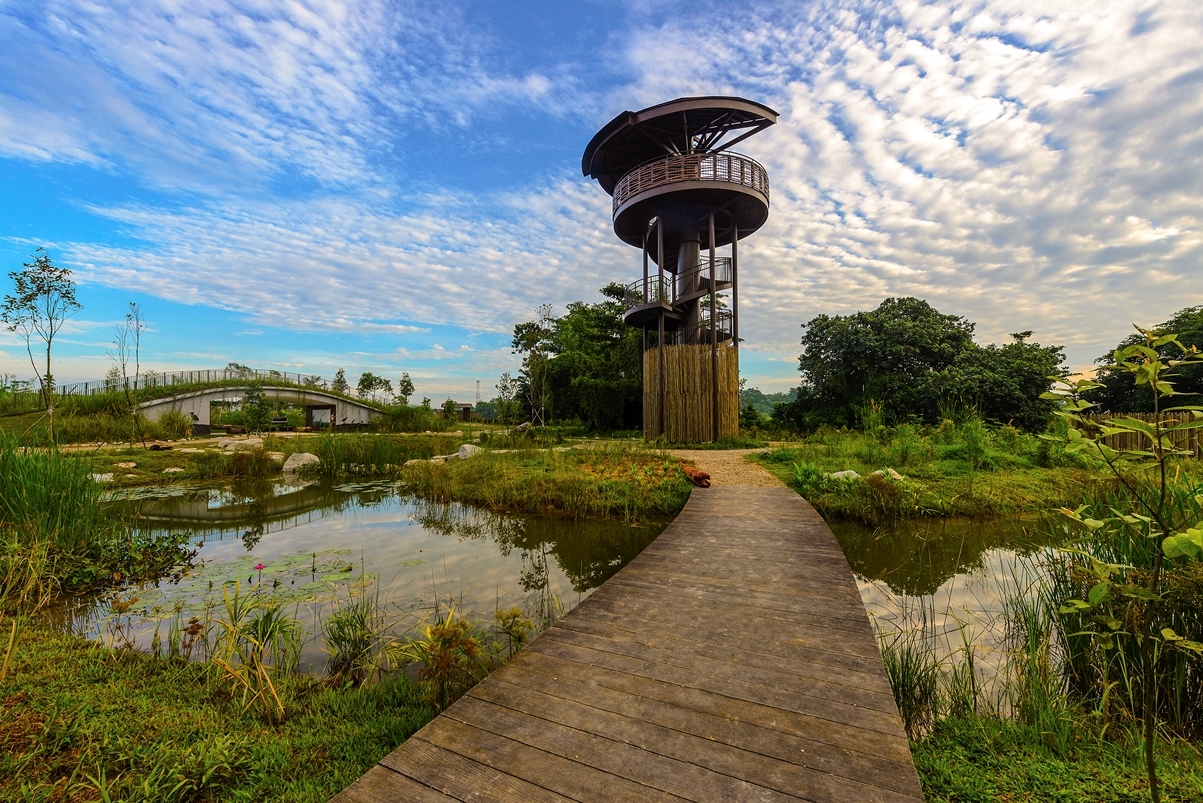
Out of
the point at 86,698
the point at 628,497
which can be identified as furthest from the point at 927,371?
the point at 86,698

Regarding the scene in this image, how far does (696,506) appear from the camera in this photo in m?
6.37

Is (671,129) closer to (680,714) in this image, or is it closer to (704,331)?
(704,331)

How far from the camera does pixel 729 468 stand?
953cm

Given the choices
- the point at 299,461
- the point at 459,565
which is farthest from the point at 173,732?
the point at 299,461

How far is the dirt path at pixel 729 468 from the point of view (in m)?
8.17

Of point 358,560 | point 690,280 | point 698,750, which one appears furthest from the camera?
point 690,280

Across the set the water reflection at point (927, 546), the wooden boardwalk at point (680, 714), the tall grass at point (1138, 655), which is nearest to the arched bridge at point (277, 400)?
the wooden boardwalk at point (680, 714)

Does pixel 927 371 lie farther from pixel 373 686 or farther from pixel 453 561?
pixel 373 686

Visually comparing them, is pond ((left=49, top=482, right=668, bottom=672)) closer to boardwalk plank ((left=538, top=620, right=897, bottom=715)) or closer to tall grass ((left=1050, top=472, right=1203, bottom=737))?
boardwalk plank ((left=538, top=620, right=897, bottom=715))

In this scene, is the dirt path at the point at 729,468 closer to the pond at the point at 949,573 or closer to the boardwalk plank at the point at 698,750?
the pond at the point at 949,573

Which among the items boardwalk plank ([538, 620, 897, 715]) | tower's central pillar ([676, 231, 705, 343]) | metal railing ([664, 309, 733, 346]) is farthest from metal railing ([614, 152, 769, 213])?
boardwalk plank ([538, 620, 897, 715])

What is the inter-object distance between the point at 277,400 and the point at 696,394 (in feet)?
89.0

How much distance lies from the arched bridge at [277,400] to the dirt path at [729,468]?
68.3 ft

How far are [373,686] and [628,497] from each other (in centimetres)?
505
